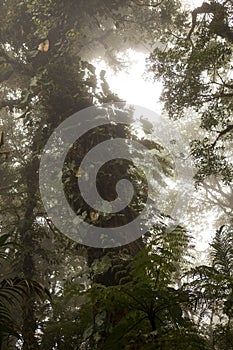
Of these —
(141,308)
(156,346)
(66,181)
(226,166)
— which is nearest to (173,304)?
(141,308)

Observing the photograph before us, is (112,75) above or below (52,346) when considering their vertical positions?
above

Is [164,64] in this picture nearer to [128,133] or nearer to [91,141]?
[128,133]

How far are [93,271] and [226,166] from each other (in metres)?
4.68

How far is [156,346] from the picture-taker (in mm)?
3152

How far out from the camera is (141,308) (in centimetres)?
389

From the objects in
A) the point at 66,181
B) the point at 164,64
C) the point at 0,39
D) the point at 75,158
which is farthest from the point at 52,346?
the point at 0,39

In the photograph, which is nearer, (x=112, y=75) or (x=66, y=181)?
(x=66, y=181)

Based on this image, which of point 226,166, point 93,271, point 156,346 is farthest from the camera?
point 226,166

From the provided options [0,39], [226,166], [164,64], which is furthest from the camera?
[0,39]

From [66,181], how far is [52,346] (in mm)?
4325

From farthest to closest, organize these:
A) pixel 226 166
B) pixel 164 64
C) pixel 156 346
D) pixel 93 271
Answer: pixel 164 64
pixel 226 166
pixel 93 271
pixel 156 346

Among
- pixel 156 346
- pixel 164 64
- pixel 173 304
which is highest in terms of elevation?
pixel 164 64

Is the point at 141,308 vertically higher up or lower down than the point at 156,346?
higher up

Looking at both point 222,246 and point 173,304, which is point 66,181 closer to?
point 222,246
